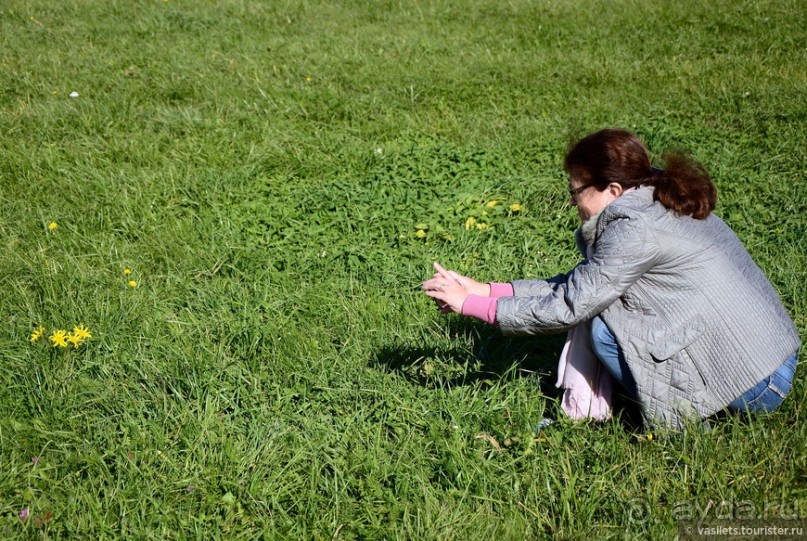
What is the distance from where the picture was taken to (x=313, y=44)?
7539 mm

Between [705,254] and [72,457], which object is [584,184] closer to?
[705,254]

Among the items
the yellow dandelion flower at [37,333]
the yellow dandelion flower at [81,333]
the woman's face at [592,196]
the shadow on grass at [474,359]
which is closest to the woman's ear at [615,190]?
the woman's face at [592,196]

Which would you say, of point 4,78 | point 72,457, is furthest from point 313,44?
point 72,457

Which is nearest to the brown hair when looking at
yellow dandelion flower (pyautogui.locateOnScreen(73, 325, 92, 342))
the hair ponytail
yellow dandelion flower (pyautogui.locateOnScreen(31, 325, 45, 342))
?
the hair ponytail

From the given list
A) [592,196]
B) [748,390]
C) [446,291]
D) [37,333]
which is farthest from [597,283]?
[37,333]

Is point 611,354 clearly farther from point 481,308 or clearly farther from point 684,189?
point 684,189

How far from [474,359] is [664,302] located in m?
0.99

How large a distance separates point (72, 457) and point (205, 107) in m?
3.81

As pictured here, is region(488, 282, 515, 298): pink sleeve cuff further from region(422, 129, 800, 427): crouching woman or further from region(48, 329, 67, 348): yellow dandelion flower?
region(48, 329, 67, 348): yellow dandelion flower

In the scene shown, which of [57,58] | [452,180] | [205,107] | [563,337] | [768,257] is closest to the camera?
[563,337]

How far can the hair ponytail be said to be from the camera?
8.60 feet

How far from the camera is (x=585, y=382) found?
9.37 ft

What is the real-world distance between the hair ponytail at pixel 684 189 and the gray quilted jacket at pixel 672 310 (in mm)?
35

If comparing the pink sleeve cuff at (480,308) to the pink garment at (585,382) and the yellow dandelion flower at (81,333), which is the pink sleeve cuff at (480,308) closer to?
the pink garment at (585,382)
